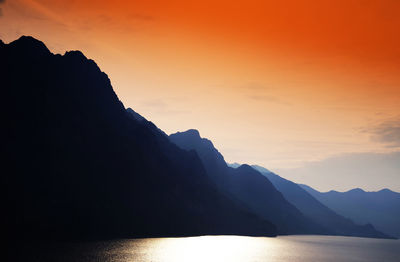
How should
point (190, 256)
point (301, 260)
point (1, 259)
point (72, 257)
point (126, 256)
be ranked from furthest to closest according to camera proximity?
point (301, 260)
point (190, 256)
point (126, 256)
point (72, 257)
point (1, 259)

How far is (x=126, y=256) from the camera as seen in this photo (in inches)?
6132

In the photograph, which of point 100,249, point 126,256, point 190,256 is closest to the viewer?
point 126,256

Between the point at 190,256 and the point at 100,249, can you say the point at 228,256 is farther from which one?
the point at 100,249

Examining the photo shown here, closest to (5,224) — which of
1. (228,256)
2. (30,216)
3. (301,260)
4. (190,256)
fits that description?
(30,216)

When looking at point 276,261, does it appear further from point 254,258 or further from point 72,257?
point 72,257

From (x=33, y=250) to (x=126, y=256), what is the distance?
37.0 meters

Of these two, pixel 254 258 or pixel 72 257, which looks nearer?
pixel 72 257

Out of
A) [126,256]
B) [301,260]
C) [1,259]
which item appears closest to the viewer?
[1,259]

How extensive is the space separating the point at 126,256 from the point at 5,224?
7394 cm

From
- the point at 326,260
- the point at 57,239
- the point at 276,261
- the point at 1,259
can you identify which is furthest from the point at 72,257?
the point at 326,260

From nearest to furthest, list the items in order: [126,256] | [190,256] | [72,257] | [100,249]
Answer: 1. [72,257]
2. [126,256]
3. [100,249]
4. [190,256]

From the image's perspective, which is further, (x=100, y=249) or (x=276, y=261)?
(x=276, y=261)

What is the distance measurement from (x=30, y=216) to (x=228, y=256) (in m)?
109

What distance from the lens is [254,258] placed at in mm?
195875
